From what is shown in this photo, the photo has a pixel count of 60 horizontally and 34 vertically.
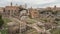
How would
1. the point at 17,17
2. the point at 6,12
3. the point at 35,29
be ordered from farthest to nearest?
the point at 6,12 < the point at 17,17 < the point at 35,29

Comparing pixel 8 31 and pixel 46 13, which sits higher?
pixel 46 13

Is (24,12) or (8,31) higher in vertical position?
(24,12)

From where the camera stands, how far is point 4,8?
11.7m

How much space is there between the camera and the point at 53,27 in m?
9.90

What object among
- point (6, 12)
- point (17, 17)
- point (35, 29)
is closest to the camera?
point (35, 29)

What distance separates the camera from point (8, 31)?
10.1 m

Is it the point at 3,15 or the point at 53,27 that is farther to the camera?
the point at 3,15

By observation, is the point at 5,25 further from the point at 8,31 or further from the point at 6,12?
the point at 6,12

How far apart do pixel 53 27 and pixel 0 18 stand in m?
2.80

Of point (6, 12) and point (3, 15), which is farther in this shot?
point (6, 12)

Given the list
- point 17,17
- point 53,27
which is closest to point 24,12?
point 17,17

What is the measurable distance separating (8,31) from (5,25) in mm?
348

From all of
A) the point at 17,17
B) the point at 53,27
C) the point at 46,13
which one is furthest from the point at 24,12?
the point at 53,27

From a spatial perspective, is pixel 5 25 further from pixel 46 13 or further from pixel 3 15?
pixel 46 13
